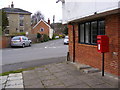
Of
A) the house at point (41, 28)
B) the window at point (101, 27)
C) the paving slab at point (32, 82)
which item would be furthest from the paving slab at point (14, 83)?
the house at point (41, 28)

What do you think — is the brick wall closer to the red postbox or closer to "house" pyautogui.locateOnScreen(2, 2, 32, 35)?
the red postbox

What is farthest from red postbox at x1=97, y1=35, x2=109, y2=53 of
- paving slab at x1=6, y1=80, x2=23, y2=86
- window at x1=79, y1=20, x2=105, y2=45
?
paving slab at x1=6, y1=80, x2=23, y2=86

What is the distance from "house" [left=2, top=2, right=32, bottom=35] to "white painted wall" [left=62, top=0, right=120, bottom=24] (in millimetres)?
33981

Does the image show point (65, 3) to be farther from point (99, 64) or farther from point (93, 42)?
point (99, 64)

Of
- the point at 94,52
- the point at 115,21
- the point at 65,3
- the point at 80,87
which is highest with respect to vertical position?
the point at 65,3

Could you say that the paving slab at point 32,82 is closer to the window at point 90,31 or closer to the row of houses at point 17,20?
the window at point 90,31

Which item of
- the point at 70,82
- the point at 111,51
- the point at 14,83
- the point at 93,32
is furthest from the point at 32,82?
the point at 93,32

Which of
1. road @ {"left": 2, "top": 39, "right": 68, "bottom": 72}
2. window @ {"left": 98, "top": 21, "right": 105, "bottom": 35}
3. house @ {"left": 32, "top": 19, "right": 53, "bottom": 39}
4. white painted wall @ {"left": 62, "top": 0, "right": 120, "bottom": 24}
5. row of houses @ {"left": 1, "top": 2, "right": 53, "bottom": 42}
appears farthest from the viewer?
house @ {"left": 32, "top": 19, "right": 53, "bottom": 39}

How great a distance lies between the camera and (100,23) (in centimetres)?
623

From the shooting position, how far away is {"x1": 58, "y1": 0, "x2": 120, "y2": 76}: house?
5.16 metres

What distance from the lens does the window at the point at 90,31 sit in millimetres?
6249

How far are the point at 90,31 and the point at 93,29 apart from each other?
24cm

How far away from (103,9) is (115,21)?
77cm

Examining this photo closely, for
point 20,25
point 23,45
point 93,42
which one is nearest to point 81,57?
point 93,42
